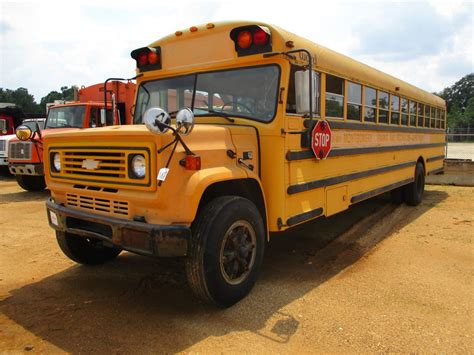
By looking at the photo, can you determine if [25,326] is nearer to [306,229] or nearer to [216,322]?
[216,322]

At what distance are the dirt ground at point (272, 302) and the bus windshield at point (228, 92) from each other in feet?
5.54

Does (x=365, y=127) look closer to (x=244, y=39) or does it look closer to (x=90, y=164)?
(x=244, y=39)

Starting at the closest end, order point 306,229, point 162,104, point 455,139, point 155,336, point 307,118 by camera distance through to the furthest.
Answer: point 155,336 < point 307,118 < point 162,104 < point 306,229 < point 455,139

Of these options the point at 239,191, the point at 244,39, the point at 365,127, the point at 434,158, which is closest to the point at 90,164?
the point at 239,191

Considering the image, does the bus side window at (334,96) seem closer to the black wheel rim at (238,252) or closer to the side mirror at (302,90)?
the side mirror at (302,90)

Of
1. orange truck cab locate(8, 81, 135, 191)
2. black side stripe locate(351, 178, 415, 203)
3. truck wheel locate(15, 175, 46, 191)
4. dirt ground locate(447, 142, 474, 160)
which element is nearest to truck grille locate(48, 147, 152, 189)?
black side stripe locate(351, 178, 415, 203)

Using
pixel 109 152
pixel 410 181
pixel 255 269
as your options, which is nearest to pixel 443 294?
pixel 255 269

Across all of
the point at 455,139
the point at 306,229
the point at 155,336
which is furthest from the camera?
the point at 455,139

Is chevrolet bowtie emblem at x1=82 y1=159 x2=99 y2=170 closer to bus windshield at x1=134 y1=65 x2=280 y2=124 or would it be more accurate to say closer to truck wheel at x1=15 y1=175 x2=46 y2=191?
bus windshield at x1=134 y1=65 x2=280 y2=124

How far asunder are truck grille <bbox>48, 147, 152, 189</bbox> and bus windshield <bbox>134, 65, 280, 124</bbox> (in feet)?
3.66

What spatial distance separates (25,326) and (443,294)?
3.61 meters

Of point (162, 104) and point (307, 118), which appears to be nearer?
point (307, 118)

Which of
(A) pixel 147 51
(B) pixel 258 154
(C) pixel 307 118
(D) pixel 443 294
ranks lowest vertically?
(D) pixel 443 294

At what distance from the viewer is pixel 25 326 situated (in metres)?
3.09
